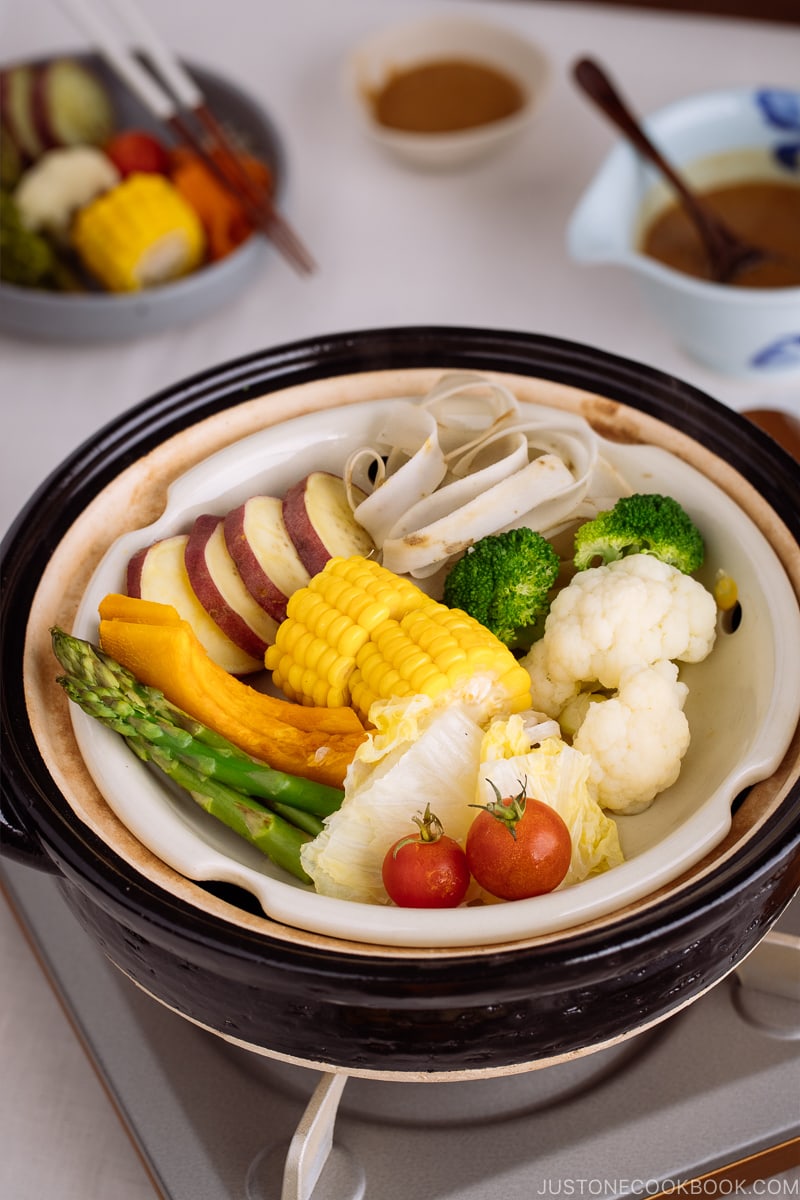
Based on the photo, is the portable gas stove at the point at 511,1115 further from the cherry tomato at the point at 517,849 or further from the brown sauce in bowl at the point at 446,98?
the brown sauce in bowl at the point at 446,98

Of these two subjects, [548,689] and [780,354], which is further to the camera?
[780,354]

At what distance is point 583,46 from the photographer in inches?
114

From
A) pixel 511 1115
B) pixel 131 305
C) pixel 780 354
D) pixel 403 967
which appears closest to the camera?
pixel 403 967

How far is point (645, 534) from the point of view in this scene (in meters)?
1.47

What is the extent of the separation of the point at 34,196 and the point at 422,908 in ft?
5.97

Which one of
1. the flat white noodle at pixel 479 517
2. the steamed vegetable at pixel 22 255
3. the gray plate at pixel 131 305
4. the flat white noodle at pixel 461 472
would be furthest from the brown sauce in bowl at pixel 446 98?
the flat white noodle at pixel 479 517

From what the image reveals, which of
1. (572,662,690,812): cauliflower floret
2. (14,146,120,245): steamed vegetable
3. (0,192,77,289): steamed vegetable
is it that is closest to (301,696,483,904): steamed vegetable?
(572,662,690,812): cauliflower floret

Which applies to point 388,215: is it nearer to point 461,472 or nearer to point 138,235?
point 138,235

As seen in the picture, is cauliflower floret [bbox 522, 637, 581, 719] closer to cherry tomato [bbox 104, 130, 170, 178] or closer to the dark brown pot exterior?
the dark brown pot exterior

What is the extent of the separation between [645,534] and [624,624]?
0.43 feet

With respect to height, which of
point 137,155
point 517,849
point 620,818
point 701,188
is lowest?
point 701,188

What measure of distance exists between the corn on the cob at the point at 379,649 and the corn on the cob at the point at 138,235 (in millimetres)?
1098

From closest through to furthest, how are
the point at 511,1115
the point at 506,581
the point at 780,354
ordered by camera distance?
1. the point at 511,1115
2. the point at 506,581
3. the point at 780,354

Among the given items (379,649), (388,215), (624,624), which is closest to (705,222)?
(388,215)
